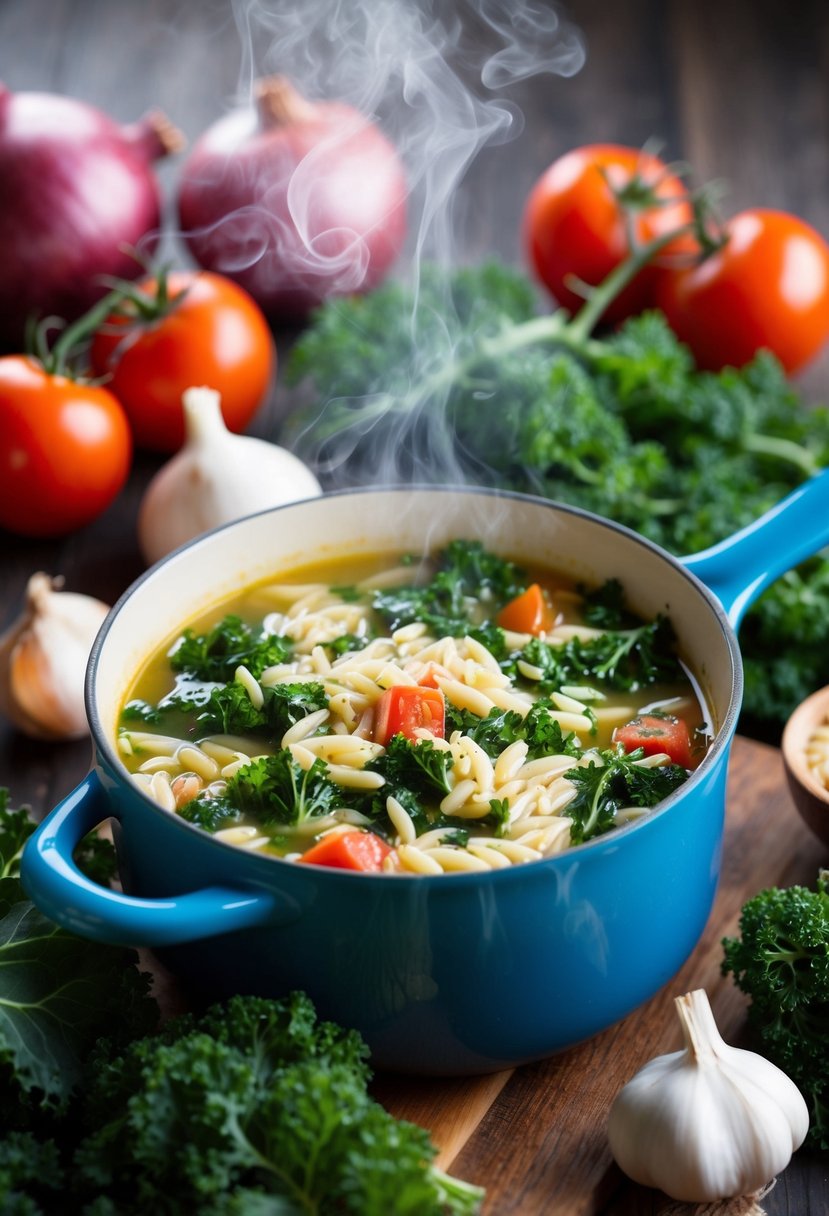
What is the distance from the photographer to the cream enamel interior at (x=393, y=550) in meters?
3.02

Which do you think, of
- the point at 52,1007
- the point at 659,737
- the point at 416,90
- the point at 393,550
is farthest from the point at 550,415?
the point at 52,1007

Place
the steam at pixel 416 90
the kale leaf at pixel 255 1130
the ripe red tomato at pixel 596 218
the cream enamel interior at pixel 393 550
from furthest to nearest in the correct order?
1. the ripe red tomato at pixel 596 218
2. the steam at pixel 416 90
3. the cream enamel interior at pixel 393 550
4. the kale leaf at pixel 255 1130

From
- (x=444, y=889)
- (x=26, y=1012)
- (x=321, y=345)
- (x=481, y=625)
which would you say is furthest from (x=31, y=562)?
(x=444, y=889)

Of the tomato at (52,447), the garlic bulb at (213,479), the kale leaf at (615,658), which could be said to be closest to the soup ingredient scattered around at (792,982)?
the kale leaf at (615,658)

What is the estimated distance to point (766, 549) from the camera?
3.13 metres

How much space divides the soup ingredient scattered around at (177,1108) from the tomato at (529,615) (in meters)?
1.16

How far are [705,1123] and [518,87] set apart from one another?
18.8ft

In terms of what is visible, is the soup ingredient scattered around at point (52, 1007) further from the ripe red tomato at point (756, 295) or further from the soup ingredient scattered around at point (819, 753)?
the ripe red tomato at point (756, 295)

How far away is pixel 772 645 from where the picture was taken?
378cm

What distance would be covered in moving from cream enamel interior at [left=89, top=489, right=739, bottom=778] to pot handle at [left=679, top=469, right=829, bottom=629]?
0.38 ft

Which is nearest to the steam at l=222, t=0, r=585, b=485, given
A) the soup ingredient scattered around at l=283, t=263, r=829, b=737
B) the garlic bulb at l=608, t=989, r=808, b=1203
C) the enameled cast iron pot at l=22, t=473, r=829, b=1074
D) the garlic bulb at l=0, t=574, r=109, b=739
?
the soup ingredient scattered around at l=283, t=263, r=829, b=737

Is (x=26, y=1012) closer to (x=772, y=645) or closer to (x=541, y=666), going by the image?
(x=541, y=666)

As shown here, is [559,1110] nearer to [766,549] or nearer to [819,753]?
[819,753]

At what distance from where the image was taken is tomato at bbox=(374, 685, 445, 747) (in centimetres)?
283
